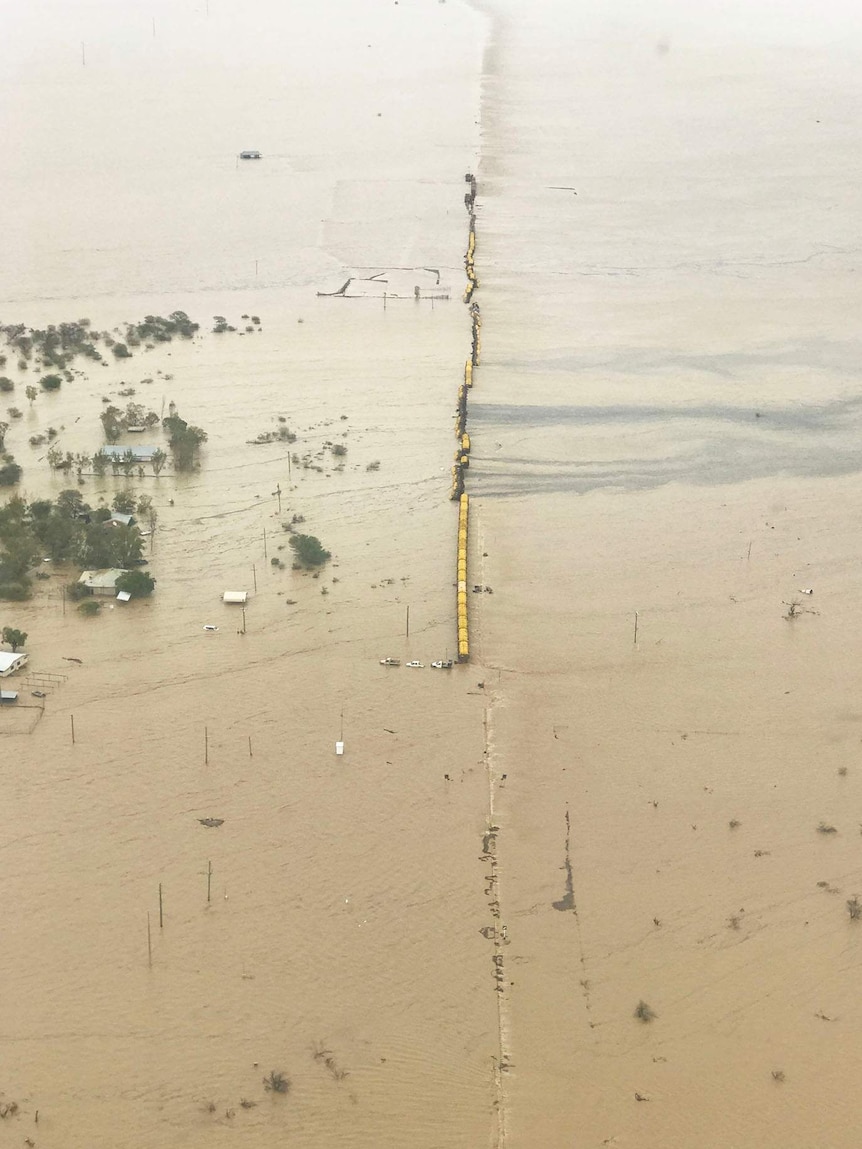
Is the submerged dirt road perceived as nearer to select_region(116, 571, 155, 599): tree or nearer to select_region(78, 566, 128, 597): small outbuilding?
select_region(116, 571, 155, 599): tree

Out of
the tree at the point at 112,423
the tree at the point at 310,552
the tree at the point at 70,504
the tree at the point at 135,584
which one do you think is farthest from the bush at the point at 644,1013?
the tree at the point at 112,423

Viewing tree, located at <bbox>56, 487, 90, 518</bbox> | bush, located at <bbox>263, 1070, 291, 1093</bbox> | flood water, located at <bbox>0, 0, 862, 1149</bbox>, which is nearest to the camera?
bush, located at <bbox>263, 1070, 291, 1093</bbox>

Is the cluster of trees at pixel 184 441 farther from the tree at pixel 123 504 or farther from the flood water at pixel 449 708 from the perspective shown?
the tree at pixel 123 504

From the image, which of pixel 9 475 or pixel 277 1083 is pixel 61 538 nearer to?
pixel 9 475

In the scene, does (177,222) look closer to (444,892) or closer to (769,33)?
(444,892)

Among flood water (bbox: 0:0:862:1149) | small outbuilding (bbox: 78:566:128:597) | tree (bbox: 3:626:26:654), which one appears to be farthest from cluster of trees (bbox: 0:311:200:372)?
tree (bbox: 3:626:26:654)

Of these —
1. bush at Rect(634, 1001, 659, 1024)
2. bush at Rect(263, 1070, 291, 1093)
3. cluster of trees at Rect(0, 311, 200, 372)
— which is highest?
cluster of trees at Rect(0, 311, 200, 372)

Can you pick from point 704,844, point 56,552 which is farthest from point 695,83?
point 704,844

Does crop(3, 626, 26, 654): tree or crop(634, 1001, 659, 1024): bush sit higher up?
crop(3, 626, 26, 654): tree
